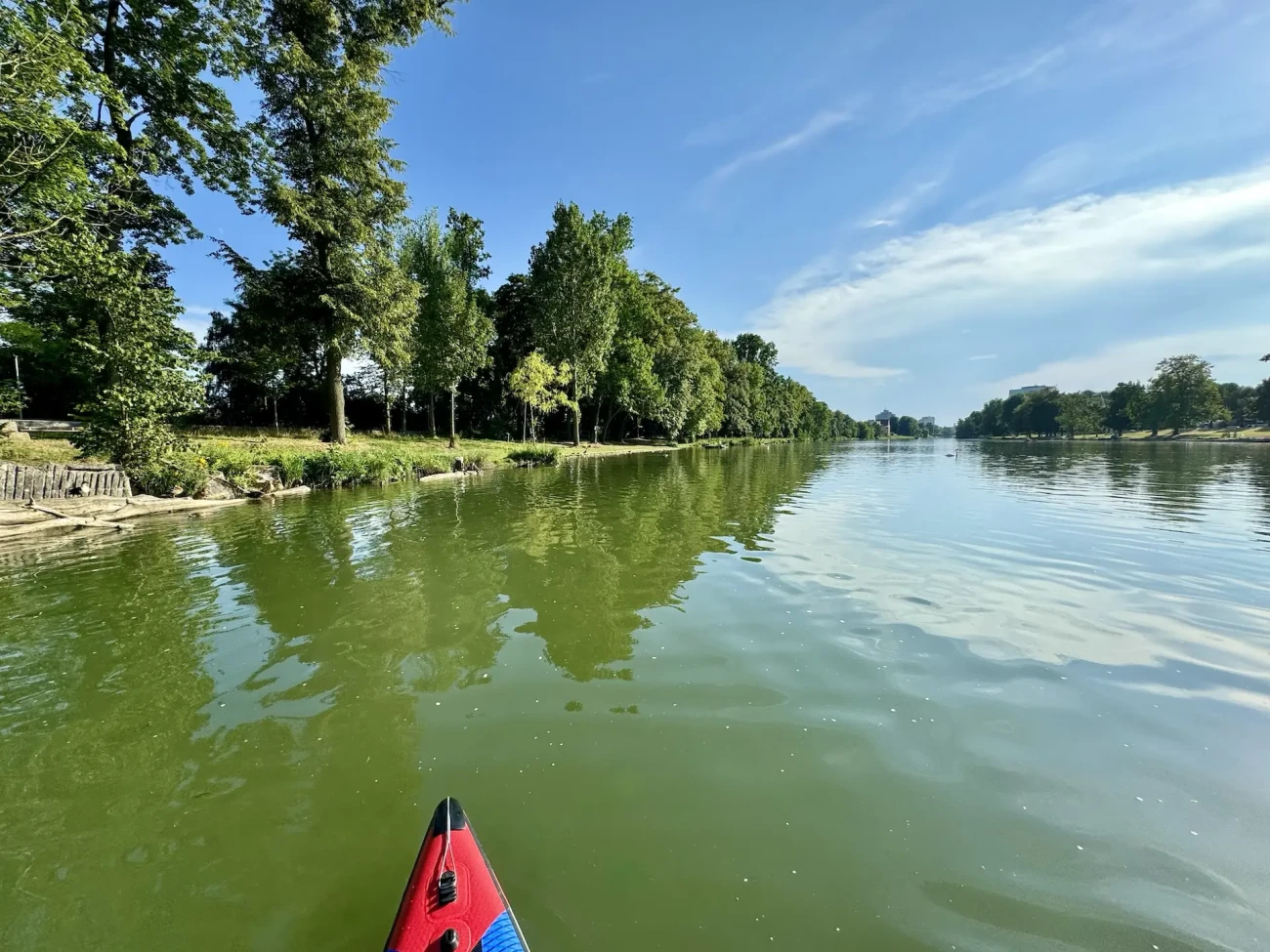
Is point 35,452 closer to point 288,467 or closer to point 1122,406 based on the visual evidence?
point 288,467

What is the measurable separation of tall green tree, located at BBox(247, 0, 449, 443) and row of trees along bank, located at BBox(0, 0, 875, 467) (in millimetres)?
90

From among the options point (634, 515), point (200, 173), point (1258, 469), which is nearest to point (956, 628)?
point (634, 515)

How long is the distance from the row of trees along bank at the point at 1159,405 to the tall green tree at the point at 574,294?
115m

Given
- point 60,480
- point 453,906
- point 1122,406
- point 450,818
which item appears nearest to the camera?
point 453,906

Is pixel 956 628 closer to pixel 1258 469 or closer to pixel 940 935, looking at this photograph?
pixel 940 935

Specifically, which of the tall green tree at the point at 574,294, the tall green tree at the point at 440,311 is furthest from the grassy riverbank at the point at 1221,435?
the tall green tree at the point at 440,311

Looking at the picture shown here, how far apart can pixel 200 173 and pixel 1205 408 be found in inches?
5579

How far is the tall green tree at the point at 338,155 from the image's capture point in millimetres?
23172

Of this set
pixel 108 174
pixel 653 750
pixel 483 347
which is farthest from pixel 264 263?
pixel 653 750

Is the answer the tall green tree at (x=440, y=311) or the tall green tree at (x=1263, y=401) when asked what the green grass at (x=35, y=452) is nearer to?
the tall green tree at (x=440, y=311)

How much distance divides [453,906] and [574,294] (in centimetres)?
4423

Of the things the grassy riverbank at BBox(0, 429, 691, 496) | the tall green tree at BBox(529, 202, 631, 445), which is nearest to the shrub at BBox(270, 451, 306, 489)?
the grassy riverbank at BBox(0, 429, 691, 496)

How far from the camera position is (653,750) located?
4.12m

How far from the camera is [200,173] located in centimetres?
2269
